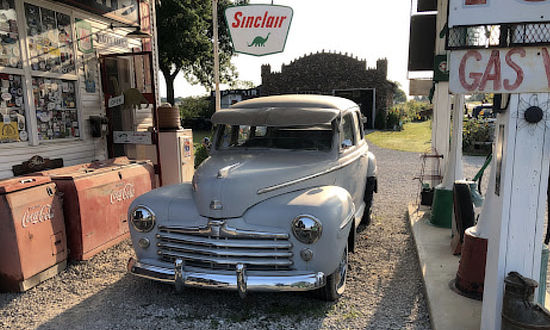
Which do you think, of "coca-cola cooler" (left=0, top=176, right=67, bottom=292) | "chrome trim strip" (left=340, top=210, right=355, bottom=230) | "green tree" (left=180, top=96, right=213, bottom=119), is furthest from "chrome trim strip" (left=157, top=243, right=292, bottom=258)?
"green tree" (left=180, top=96, right=213, bottom=119)

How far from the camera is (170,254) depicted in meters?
3.32

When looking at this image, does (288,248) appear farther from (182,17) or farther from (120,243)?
(182,17)

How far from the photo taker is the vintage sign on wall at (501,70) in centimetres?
217

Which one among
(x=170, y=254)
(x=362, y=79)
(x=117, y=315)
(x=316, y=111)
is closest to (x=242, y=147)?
(x=316, y=111)

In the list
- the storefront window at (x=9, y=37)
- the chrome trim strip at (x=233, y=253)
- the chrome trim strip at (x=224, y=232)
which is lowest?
the chrome trim strip at (x=233, y=253)

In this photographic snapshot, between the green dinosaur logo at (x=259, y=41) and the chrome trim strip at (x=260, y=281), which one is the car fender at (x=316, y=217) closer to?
the chrome trim strip at (x=260, y=281)

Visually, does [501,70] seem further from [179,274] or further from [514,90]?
[179,274]

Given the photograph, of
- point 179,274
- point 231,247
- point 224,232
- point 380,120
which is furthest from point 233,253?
point 380,120

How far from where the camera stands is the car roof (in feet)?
13.3

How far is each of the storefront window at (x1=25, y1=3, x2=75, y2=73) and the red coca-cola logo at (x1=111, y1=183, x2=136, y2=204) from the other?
81.7 inches

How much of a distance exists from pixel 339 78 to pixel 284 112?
21.2 m

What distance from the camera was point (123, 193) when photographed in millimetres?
5031

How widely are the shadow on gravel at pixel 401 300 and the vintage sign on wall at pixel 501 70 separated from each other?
195 centimetres

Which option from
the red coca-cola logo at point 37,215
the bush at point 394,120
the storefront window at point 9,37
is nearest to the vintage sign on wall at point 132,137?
the storefront window at point 9,37
